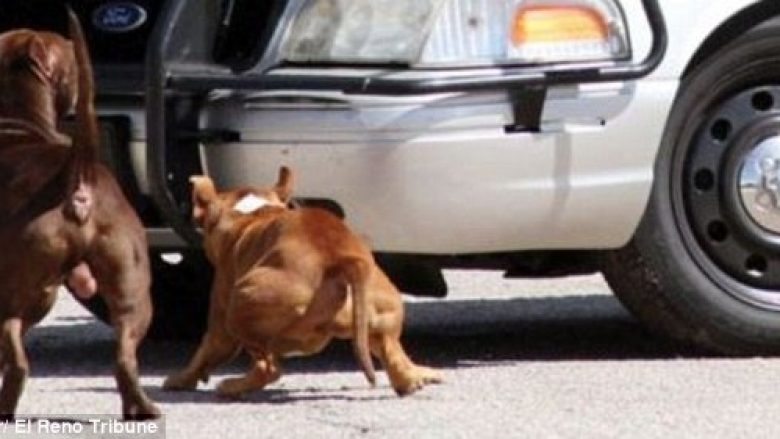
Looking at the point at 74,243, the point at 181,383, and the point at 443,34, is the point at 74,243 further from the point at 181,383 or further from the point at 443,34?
the point at 443,34

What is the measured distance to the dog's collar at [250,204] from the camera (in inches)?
336

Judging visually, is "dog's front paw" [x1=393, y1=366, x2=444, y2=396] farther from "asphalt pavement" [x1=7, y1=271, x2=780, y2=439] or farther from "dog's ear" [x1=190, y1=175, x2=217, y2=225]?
"dog's ear" [x1=190, y1=175, x2=217, y2=225]

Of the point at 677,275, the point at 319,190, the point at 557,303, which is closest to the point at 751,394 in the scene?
the point at 677,275

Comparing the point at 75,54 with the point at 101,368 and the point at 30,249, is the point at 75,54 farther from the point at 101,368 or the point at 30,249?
the point at 101,368

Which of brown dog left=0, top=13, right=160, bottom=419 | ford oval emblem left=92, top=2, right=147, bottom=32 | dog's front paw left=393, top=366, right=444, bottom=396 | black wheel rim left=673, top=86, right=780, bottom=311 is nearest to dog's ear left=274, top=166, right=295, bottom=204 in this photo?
dog's front paw left=393, top=366, right=444, bottom=396

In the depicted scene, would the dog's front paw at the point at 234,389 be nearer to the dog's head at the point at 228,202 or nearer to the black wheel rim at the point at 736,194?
the dog's head at the point at 228,202

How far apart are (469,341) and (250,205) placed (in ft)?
4.92

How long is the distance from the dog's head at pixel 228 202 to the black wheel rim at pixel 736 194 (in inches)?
48.8

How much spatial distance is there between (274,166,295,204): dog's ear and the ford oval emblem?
881 millimetres

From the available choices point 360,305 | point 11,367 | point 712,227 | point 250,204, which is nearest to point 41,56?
point 250,204

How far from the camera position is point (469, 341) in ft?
32.4

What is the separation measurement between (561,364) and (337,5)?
49.7 inches

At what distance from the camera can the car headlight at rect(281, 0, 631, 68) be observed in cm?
866

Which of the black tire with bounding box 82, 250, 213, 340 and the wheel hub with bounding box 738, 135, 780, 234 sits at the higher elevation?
the wheel hub with bounding box 738, 135, 780, 234
